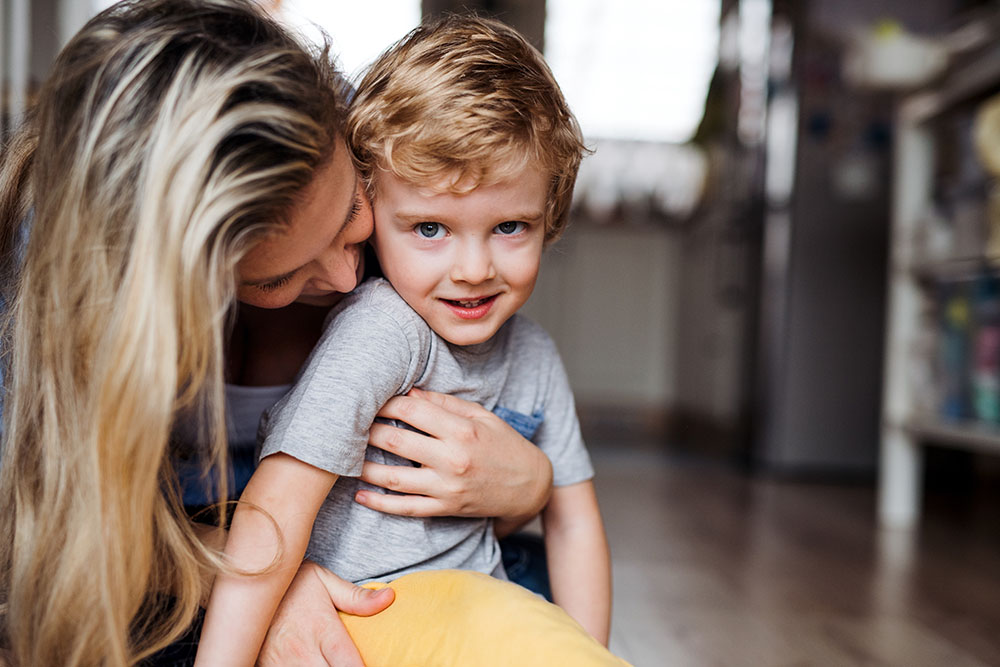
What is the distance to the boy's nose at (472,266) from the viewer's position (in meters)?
0.64

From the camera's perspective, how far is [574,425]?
2.59 feet

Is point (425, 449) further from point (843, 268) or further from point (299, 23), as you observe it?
point (843, 268)

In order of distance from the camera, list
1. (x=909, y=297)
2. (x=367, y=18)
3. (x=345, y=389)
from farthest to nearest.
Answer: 1. (x=367, y=18)
2. (x=909, y=297)
3. (x=345, y=389)

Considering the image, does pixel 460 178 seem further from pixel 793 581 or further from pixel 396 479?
pixel 793 581

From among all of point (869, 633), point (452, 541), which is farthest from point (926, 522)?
point (452, 541)

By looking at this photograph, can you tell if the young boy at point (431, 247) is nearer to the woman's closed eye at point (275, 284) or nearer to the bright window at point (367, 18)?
the woman's closed eye at point (275, 284)

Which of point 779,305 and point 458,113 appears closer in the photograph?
point 458,113

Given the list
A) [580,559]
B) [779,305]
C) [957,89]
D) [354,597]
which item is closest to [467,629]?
[354,597]

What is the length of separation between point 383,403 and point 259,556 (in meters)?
0.14

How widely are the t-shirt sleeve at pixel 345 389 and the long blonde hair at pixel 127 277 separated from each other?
6cm

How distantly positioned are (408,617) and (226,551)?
0.13 m

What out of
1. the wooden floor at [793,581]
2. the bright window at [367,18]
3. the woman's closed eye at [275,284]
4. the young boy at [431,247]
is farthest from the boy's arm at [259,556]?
the bright window at [367,18]

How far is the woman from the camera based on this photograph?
0.48 meters

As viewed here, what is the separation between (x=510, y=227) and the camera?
26.7 inches
